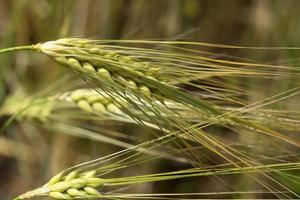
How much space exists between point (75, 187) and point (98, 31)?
2.95ft

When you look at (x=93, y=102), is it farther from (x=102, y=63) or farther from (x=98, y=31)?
(x=98, y=31)

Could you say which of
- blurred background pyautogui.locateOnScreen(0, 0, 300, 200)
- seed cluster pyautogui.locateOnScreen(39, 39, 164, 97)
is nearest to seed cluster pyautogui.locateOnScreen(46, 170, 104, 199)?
seed cluster pyautogui.locateOnScreen(39, 39, 164, 97)

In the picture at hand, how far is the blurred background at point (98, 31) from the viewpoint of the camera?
168 cm

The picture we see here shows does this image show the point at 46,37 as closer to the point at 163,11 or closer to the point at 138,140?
the point at 163,11

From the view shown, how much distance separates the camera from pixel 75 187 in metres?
0.84

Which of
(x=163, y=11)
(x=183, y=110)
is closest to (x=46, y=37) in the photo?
(x=163, y=11)

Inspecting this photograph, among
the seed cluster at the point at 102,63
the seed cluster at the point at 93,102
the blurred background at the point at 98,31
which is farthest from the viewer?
the blurred background at the point at 98,31

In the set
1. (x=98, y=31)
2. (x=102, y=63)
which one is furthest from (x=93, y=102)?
(x=98, y=31)

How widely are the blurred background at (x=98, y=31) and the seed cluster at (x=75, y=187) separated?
2.56 feet

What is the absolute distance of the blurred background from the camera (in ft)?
5.50

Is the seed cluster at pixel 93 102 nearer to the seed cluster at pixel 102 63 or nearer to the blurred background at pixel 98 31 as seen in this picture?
the seed cluster at pixel 102 63

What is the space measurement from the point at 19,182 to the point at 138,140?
1.95ft

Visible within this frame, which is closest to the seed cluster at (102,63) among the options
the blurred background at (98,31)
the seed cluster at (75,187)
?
the seed cluster at (75,187)

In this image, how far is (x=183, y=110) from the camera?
916 mm
